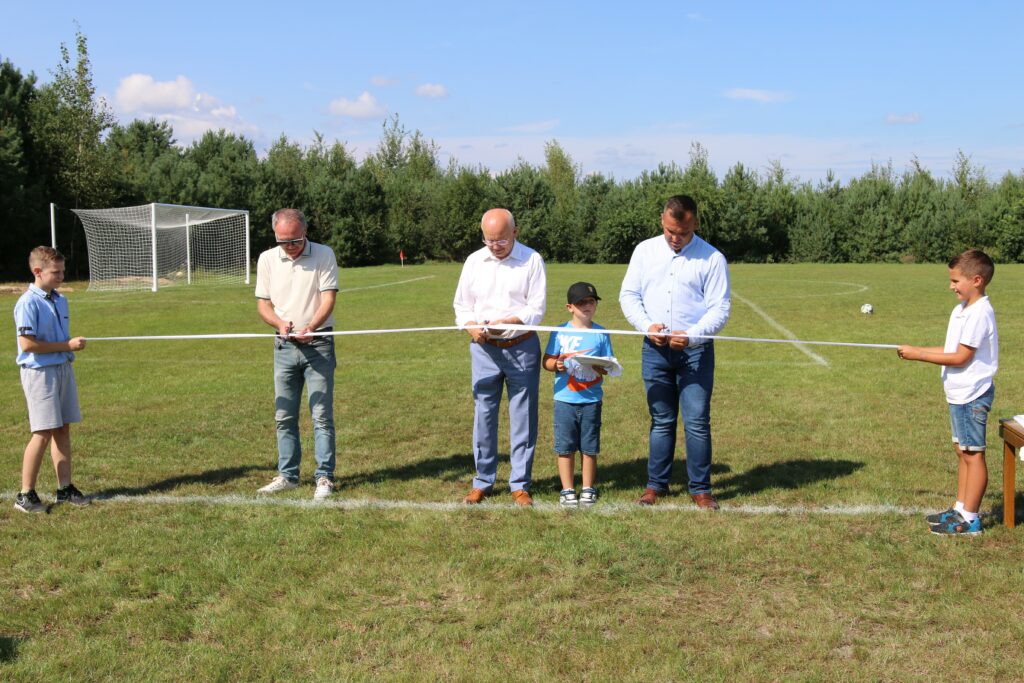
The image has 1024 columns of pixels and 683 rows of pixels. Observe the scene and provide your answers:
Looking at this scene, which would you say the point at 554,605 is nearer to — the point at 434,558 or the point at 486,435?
the point at 434,558

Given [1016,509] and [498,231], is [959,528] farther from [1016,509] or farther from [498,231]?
[498,231]

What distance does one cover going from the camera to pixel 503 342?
→ 245 inches

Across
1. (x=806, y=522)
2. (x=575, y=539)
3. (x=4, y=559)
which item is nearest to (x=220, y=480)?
(x=4, y=559)

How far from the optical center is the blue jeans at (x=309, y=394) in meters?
6.57

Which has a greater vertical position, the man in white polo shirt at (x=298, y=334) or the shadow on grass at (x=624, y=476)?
the man in white polo shirt at (x=298, y=334)

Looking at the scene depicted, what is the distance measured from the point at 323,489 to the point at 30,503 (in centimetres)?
189

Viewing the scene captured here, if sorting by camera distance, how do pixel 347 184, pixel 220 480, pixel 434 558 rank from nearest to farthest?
1. pixel 434 558
2. pixel 220 480
3. pixel 347 184

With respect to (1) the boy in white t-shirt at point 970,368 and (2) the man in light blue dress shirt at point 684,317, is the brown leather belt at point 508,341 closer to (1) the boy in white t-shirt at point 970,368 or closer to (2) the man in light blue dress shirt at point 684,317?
(2) the man in light blue dress shirt at point 684,317

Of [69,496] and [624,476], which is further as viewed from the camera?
[624,476]

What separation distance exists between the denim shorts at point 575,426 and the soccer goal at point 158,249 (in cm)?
2705

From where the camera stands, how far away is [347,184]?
51219mm

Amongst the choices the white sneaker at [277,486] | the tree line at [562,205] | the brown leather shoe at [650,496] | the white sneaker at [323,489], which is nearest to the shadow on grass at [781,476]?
the brown leather shoe at [650,496]

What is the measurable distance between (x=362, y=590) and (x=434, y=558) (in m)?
0.54

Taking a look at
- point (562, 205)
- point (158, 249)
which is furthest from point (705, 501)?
point (562, 205)
